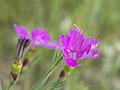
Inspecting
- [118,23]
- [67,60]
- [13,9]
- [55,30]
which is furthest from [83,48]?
[118,23]

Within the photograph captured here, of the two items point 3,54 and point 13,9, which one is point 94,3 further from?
point 3,54

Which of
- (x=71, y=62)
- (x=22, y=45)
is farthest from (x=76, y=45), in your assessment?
(x=22, y=45)

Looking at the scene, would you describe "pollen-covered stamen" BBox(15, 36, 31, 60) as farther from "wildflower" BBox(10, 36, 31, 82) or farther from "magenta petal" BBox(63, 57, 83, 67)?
"magenta petal" BBox(63, 57, 83, 67)

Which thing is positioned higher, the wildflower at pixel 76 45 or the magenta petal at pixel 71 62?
the wildflower at pixel 76 45

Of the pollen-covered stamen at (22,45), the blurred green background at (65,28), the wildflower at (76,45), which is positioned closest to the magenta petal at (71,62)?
the wildflower at (76,45)

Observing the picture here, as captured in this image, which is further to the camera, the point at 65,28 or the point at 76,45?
the point at 65,28

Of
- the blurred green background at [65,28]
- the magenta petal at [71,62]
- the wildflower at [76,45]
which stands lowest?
the magenta petal at [71,62]

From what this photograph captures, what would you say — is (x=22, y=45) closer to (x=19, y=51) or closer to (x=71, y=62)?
(x=19, y=51)

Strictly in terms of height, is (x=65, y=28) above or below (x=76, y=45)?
above

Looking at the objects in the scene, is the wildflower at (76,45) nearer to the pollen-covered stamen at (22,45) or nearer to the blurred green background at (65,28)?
the pollen-covered stamen at (22,45)
